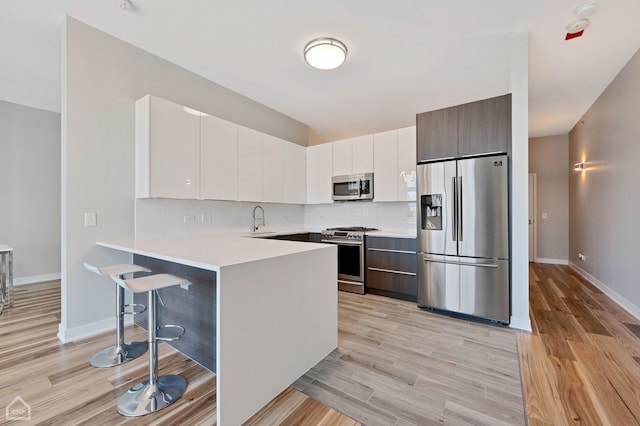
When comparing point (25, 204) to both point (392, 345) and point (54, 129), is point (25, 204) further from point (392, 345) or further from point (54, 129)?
point (392, 345)

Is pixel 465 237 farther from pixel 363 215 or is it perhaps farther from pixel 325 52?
pixel 325 52

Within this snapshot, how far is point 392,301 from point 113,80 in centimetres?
397

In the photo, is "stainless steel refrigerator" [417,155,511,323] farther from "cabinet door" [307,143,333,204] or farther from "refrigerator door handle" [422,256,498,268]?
"cabinet door" [307,143,333,204]

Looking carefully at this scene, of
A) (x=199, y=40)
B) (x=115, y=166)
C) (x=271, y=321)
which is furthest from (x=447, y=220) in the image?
(x=115, y=166)

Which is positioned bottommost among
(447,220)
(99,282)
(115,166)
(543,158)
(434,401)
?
(434,401)

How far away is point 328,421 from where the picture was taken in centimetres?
152

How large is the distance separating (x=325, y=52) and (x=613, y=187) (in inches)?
158

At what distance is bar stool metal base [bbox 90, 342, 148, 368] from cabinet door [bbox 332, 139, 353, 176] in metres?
3.40

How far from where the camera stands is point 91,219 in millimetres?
2613

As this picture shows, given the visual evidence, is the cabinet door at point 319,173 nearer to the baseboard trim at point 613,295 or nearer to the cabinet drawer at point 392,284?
the cabinet drawer at point 392,284

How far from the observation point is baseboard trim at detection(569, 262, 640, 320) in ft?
9.83

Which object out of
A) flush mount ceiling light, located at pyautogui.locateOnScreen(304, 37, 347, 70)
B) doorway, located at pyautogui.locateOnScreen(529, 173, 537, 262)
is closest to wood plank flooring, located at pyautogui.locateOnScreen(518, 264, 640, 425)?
doorway, located at pyautogui.locateOnScreen(529, 173, 537, 262)

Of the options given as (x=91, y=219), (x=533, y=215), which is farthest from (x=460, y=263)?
(x=533, y=215)

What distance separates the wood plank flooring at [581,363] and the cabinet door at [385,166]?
7.38 feet
